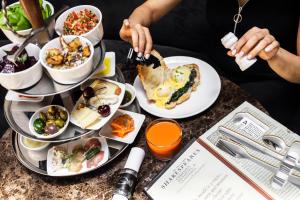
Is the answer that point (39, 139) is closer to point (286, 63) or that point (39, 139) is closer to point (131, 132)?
point (131, 132)

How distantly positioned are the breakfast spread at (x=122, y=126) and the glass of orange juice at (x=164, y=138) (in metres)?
0.09

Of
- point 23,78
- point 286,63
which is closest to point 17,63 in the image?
point 23,78

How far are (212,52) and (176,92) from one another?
0.56 meters

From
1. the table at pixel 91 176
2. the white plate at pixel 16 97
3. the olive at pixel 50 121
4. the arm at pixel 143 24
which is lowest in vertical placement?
the table at pixel 91 176

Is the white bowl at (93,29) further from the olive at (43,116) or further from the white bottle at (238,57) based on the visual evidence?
the white bottle at (238,57)

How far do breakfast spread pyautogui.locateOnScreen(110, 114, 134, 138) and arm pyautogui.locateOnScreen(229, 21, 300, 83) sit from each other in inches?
19.5

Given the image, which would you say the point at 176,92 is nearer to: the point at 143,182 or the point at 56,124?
the point at 143,182

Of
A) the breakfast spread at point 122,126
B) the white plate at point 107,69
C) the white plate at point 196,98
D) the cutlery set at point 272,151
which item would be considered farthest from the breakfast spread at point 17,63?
the cutlery set at point 272,151

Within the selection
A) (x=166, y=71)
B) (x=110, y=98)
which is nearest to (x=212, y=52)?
(x=166, y=71)

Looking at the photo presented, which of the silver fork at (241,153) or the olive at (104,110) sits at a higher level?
the olive at (104,110)

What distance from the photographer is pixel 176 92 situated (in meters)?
1.68

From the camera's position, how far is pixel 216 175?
4.42 ft

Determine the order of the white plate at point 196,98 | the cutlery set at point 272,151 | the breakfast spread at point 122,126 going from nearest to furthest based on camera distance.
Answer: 1. the cutlery set at point 272,151
2. the breakfast spread at point 122,126
3. the white plate at point 196,98

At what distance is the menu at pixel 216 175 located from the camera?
129 cm
